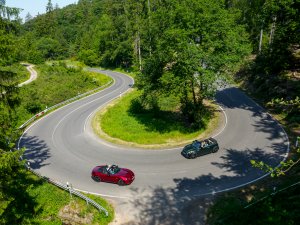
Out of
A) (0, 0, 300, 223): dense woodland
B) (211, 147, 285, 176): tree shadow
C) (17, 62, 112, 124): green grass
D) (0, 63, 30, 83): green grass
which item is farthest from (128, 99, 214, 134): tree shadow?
(0, 63, 30, 83): green grass

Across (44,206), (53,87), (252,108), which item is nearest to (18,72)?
(53,87)

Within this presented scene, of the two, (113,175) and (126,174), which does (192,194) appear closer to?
(126,174)

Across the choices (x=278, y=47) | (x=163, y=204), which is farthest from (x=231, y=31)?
(x=163, y=204)

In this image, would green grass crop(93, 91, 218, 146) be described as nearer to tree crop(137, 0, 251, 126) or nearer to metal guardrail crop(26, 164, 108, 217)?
tree crop(137, 0, 251, 126)

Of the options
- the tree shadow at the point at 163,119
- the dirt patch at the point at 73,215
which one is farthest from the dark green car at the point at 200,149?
the dirt patch at the point at 73,215

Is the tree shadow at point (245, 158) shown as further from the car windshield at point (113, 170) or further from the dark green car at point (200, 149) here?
the car windshield at point (113, 170)
